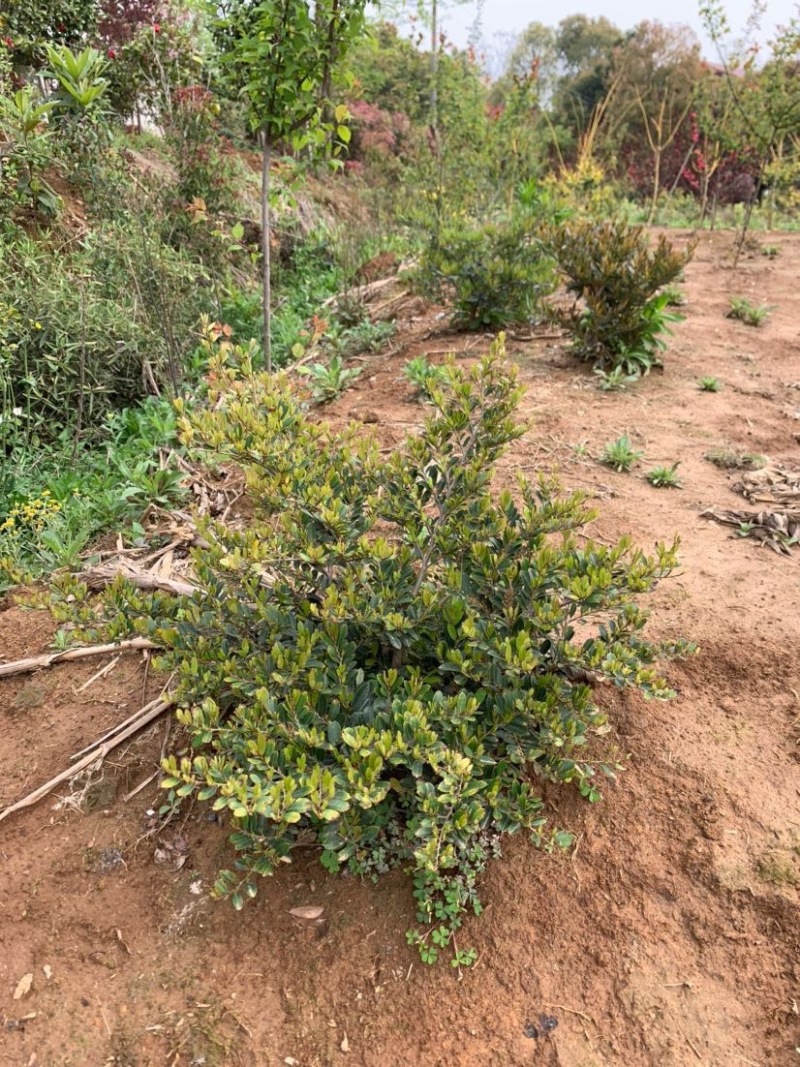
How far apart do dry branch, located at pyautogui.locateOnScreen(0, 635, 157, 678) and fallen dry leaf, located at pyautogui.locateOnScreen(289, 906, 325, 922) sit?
1.02 m

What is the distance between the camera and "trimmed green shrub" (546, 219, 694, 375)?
459 centimetres

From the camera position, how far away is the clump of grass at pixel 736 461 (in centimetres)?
363

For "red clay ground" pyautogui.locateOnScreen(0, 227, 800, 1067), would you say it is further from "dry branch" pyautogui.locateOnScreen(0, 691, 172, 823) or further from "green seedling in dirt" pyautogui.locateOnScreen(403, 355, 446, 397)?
"green seedling in dirt" pyautogui.locateOnScreen(403, 355, 446, 397)

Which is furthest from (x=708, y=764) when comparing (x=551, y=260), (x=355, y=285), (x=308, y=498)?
(x=355, y=285)

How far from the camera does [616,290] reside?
4.62 metres

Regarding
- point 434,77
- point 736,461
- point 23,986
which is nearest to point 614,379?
point 736,461

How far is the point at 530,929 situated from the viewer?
1651 millimetres

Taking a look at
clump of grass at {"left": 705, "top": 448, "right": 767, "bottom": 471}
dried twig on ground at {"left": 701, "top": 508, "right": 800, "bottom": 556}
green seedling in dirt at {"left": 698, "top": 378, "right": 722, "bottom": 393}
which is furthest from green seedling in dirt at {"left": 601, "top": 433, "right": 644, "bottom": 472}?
green seedling in dirt at {"left": 698, "top": 378, "right": 722, "bottom": 393}

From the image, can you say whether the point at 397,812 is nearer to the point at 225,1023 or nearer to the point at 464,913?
the point at 464,913

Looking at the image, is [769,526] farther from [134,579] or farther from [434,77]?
[434,77]

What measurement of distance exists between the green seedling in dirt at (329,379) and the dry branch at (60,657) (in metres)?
2.48

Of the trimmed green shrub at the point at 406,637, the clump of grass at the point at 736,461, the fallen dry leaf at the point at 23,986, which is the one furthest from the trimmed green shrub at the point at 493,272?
the fallen dry leaf at the point at 23,986

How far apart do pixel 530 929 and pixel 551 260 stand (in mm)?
4748

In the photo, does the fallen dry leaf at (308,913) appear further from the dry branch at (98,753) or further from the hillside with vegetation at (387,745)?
the dry branch at (98,753)
